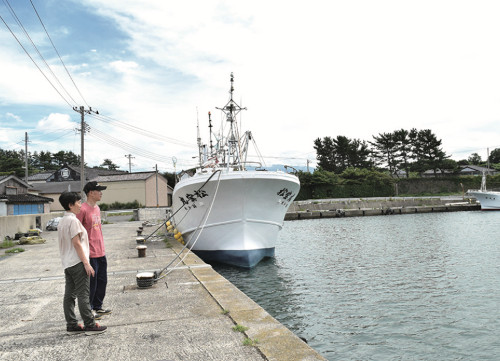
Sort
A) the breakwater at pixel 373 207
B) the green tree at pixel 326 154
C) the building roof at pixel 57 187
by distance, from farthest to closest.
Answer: the green tree at pixel 326 154 → the building roof at pixel 57 187 → the breakwater at pixel 373 207

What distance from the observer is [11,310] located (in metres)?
5.43

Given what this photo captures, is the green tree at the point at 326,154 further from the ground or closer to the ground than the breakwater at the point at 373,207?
further from the ground

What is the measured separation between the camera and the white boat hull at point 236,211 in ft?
37.8

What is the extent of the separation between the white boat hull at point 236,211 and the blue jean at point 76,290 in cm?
699

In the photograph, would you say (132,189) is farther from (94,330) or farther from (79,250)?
(79,250)

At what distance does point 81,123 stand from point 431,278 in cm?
2640

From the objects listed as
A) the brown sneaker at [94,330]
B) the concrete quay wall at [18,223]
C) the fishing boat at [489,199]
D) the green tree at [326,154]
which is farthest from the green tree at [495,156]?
the brown sneaker at [94,330]

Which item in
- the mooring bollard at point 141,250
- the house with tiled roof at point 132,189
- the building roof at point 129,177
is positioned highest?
the building roof at point 129,177

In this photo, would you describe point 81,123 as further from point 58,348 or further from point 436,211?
point 436,211

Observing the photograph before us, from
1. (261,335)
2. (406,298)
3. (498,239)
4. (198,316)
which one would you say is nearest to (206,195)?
(406,298)

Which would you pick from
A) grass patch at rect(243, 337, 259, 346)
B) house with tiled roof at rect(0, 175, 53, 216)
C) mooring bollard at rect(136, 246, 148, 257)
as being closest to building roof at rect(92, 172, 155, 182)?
house with tiled roof at rect(0, 175, 53, 216)

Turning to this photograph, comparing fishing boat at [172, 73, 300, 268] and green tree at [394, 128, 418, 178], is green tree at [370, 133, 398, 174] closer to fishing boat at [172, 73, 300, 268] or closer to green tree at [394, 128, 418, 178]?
green tree at [394, 128, 418, 178]

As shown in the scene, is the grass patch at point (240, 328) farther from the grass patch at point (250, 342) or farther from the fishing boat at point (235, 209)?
the fishing boat at point (235, 209)

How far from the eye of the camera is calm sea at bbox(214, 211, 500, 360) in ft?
20.6
